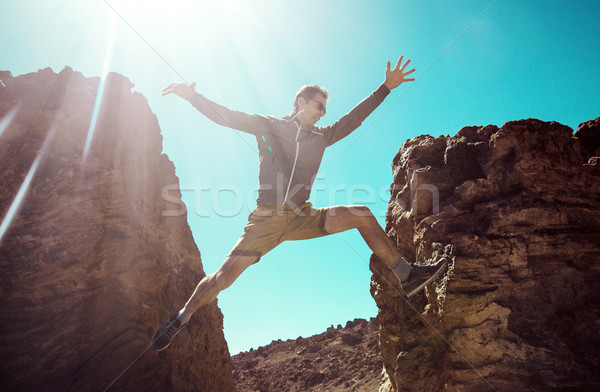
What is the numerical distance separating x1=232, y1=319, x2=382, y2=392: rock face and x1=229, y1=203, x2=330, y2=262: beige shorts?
426 inches

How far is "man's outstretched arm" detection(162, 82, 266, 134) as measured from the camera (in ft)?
13.5

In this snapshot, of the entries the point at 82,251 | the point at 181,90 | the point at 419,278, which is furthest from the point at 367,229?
the point at 82,251

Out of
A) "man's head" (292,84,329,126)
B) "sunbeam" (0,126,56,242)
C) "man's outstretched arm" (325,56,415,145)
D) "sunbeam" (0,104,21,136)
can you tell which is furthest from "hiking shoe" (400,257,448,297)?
"sunbeam" (0,104,21,136)

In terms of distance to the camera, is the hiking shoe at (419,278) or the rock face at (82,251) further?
the rock face at (82,251)

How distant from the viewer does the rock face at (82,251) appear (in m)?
4.67

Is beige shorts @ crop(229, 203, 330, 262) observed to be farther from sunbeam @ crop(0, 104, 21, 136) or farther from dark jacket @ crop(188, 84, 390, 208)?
sunbeam @ crop(0, 104, 21, 136)

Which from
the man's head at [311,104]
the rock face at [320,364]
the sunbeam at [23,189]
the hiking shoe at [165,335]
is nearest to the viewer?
the hiking shoe at [165,335]

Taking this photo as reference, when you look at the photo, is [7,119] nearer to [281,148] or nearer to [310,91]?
[281,148]

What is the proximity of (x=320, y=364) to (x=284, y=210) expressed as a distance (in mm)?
15773

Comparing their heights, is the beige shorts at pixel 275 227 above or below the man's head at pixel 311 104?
below

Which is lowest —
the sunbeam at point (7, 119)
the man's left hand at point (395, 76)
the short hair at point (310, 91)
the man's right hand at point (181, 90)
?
the man's right hand at point (181, 90)

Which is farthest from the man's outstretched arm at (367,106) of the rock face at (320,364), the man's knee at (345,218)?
the rock face at (320,364)

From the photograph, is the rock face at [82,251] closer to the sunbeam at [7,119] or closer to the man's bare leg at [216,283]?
the sunbeam at [7,119]

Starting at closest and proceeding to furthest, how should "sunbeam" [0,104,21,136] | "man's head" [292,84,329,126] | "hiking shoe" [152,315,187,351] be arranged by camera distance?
"hiking shoe" [152,315,187,351]
"man's head" [292,84,329,126]
"sunbeam" [0,104,21,136]
